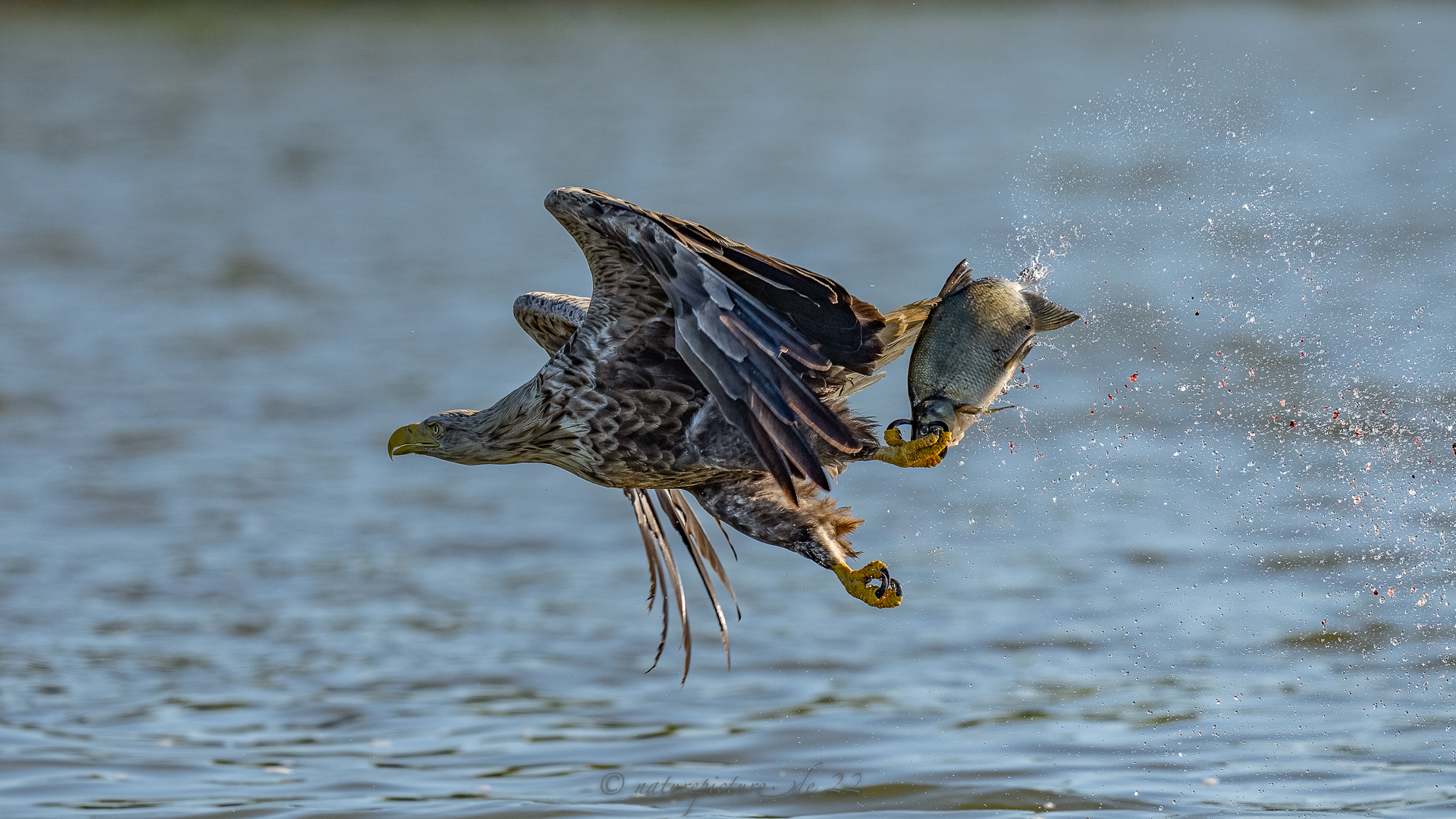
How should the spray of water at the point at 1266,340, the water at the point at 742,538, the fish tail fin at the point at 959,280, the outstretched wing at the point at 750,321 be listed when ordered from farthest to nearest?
the spray of water at the point at 1266,340
the water at the point at 742,538
the fish tail fin at the point at 959,280
the outstretched wing at the point at 750,321

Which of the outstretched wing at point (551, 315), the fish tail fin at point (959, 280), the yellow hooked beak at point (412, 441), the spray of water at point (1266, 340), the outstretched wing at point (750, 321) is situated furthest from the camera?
the spray of water at point (1266, 340)

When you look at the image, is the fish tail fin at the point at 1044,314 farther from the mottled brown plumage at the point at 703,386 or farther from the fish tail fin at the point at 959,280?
the mottled brown plumage at the point at 703,386

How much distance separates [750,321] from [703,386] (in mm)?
387

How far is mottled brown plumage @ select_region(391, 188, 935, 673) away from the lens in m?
4.69

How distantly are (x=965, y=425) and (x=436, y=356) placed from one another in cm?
972

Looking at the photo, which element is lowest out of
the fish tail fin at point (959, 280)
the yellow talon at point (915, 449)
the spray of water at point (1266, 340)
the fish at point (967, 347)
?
Answer: the yellow talon at point (915, 449)

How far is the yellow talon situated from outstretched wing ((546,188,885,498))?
0.17 metres

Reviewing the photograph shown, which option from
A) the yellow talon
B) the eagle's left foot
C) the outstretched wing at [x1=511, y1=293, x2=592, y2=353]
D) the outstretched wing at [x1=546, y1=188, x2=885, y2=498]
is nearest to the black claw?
the eagle's left foot

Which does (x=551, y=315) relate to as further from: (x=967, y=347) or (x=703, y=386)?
(x=967, y=347)

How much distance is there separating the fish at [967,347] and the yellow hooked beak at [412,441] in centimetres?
149

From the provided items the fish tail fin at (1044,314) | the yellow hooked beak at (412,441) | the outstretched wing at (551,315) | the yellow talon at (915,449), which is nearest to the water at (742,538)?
the yellow hooked beak at (412,441)

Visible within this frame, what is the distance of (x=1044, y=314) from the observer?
4.91 meters

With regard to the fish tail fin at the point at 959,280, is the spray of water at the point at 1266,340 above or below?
above

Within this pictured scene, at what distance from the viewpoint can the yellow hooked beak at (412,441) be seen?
558cm
